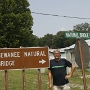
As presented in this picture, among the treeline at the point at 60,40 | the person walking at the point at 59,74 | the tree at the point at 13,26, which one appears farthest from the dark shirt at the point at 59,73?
the treeline at the point at 60,40

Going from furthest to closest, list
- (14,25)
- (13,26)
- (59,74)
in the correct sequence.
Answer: (14,25), (13,26), (59,74)

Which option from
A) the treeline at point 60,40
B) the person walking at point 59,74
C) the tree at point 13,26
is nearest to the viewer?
the person walking at point 59,74

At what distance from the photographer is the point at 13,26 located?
139 feet

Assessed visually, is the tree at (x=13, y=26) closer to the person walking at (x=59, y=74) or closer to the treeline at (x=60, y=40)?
the person walking at (x=59, y=74)

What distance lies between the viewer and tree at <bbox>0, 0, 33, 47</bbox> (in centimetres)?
4234

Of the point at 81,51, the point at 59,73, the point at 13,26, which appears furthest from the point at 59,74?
the point at 13,26

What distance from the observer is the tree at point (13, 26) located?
139 feet

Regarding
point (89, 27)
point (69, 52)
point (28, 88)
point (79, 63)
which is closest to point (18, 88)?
point (28, 88)

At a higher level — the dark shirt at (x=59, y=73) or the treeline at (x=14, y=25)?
the treeline at (x=14, y=25)

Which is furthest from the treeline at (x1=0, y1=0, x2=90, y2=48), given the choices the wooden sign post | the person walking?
the person walking

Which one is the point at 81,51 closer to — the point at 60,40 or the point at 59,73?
the point at 59,73

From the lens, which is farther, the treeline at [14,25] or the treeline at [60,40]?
the treeline at [60,40]

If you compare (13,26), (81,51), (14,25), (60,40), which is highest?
(60,40)

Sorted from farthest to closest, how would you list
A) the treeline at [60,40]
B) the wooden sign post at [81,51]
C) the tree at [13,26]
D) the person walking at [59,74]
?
the treeline at [60,40] → the tree at [13,26] → the wooden sign post at [81,51] → the person walking at [59,74]
